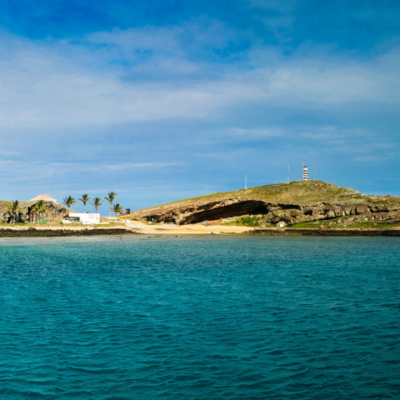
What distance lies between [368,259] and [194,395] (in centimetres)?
4505

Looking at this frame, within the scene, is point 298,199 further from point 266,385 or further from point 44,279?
point 266,385

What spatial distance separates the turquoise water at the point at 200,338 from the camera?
13.2 metres

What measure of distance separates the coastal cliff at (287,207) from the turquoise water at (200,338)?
272 ft

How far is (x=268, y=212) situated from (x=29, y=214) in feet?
Result: 291

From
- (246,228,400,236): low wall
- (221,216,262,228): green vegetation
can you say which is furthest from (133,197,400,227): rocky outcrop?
(246,228,400,236): low wall

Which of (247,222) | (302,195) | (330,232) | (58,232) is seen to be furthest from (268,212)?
→ (58,232)

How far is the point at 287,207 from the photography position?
127562 mm

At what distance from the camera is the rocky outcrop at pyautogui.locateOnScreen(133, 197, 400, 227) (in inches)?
4400

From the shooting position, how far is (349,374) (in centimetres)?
1407

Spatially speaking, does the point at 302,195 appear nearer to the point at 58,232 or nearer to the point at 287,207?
the point at 287,207

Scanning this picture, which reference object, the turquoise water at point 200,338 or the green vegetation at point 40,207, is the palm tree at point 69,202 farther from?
the turquoise water at point 200,338

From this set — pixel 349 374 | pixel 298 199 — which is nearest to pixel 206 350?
pixel 349 374

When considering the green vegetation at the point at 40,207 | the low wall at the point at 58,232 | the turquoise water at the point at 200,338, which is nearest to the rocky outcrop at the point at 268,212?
the low wall at the point at 58,232

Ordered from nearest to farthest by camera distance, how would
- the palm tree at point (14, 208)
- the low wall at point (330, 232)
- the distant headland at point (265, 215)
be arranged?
1. the low wall at point (330, 232)
2. the distant headland at point (265, 215)
3. the palm tree at point (14, 208)
